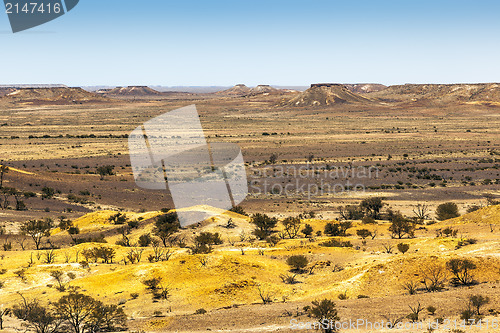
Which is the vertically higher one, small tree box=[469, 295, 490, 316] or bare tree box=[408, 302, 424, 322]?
small tree box=[469, 295, 490, 316]

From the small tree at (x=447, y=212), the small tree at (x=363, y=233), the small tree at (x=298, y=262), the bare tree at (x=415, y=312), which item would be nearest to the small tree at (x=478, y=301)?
the bare tree at (x=415, y=312)

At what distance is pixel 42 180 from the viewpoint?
48469mm

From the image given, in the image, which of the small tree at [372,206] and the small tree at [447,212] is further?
the small tree at [372,206]

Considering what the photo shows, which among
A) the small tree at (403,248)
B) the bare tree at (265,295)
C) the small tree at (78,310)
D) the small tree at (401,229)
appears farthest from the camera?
the small tree at (401,229)

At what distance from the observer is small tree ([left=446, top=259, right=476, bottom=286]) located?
1582 cm

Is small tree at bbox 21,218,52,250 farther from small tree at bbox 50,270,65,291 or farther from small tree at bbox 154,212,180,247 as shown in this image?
small tree at bbox 50,270,65,291

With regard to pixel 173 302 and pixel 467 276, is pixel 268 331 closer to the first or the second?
pixel 173 302

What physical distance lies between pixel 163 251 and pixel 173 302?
7.31 meters

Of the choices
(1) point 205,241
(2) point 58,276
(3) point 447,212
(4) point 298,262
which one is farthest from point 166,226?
(3) point 447,212

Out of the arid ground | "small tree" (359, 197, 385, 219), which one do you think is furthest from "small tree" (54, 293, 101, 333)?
"small tree" (359, 197, 385, 219)

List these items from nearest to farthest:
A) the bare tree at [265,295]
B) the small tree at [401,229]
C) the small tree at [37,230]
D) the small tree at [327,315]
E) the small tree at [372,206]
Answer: the small tree at [327,315]
the bare tree at [265,295]
the small tree at [401,229]
the small tree at [37,230]
the small tree at [372,206]

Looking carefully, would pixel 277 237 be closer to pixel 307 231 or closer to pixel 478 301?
pixel 307 231

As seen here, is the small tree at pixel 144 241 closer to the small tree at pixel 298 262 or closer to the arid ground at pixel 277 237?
the arid ground at pixel 277 237

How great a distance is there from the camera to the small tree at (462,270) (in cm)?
1582
